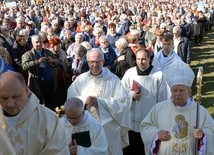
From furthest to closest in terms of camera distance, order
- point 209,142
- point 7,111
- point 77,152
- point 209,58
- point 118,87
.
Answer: point 209,58 → point 118,87 → point 209,142 → point 77,152 → point 7,111

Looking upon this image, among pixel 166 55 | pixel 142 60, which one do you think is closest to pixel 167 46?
pixel 166 55

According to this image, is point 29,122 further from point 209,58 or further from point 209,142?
point 209,58

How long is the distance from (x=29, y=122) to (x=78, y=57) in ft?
15.1

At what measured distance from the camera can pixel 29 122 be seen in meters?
3.17

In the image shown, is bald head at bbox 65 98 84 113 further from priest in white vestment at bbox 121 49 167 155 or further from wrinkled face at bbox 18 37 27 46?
wrinkled face at bbox 18 37 27 46

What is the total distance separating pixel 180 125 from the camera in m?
4.57

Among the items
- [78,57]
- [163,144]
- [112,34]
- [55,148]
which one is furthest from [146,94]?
[112,34]

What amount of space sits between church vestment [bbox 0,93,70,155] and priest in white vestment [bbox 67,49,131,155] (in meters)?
2.19

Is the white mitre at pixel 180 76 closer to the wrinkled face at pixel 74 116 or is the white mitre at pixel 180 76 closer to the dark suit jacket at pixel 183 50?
the wrinkled face at pixel 74 116

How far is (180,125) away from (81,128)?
108cm

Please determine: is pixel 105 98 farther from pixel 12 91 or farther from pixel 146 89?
pixel 12 91

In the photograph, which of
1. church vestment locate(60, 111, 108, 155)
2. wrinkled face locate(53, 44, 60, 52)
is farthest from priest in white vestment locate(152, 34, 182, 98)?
church vestment locate(60, 111, 108, 155)

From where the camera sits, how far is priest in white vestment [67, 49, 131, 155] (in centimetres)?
545

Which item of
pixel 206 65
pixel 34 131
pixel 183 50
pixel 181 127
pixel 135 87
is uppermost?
pixel 34 131
